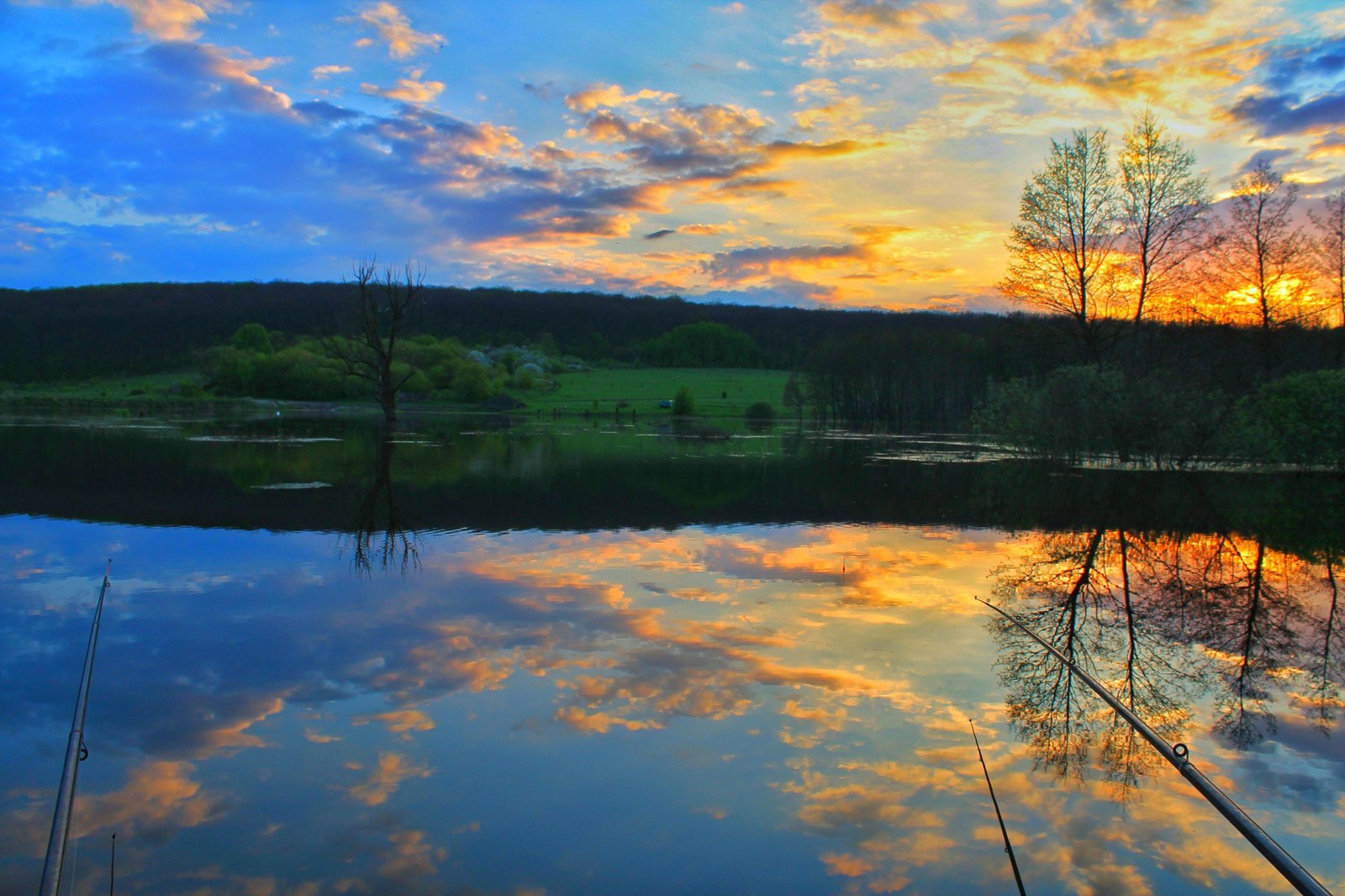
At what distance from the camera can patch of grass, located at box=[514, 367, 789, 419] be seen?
79.4m

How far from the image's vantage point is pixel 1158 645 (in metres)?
8.22

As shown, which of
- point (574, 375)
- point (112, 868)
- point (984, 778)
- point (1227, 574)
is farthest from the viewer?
point (574, 375)

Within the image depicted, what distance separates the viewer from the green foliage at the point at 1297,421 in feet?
80.3

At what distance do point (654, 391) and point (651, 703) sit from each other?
86543 mm

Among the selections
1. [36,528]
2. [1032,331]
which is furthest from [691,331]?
[36,528]

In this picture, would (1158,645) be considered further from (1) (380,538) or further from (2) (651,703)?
(1) (380,538)

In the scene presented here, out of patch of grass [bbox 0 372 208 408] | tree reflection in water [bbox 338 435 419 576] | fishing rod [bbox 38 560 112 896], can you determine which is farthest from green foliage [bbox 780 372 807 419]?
fishing rod [bbox 38 560 112 896]

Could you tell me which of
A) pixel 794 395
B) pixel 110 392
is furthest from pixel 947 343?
pixel 110 392

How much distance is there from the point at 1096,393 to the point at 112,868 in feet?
95.1

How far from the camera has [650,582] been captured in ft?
33.9

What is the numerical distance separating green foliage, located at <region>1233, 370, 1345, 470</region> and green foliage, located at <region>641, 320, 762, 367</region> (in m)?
98.8

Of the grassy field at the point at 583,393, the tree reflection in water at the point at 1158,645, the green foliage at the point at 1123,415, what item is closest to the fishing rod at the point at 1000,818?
the tree reflection in water at the point at 1158,645

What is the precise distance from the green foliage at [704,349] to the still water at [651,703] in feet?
363

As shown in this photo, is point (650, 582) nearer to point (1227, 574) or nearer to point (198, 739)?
point (198, 739)
